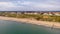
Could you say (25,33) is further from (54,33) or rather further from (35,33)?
(54,33)

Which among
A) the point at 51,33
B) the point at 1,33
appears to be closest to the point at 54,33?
the point at 51,33

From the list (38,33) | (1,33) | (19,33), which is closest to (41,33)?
(38,33)

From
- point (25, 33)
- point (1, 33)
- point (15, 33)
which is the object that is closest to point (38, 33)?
point (25, 33)

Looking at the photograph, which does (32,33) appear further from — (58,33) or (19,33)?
(58,33)

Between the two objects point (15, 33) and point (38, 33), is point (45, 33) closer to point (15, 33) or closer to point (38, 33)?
point (38, 33)

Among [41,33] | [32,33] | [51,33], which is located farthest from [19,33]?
[51,33]

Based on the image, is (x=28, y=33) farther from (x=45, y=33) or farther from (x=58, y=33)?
(x=58, y=33)
